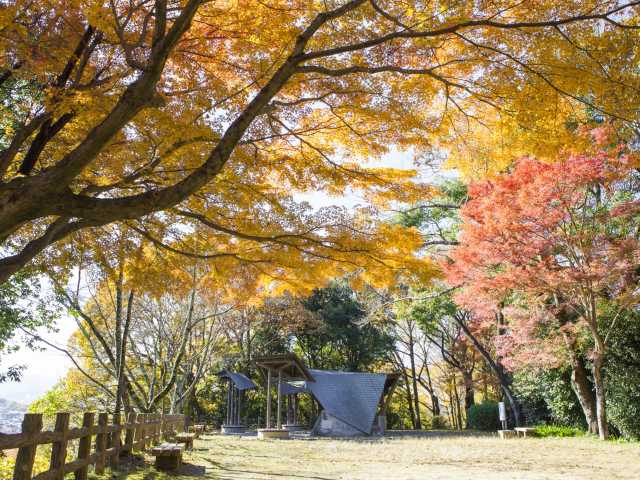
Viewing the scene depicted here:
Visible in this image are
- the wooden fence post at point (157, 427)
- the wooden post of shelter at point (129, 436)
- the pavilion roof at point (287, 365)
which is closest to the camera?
the wooden post of shelter at point (129, 436)

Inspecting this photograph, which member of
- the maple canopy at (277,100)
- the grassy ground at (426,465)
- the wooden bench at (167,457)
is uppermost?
the maple canopy at (277,100)

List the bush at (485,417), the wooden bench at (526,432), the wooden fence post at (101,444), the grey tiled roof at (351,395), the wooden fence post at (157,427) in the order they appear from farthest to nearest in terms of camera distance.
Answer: the bush at (485,417), the grey tiled roof at (351,395), the wooden bench at (526,432), the wooden fence post at (157,427), the wooden fence post at (101,444)

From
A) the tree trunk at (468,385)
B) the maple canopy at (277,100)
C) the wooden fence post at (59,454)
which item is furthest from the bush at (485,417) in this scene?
the wooden fence post at (59,454)

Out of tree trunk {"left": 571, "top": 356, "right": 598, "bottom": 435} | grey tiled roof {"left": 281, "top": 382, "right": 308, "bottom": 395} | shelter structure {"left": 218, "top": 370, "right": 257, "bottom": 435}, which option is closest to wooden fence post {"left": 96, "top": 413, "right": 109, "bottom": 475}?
tree trunk {"left": 571, "top": 356, "right": 598, "bottom": 435}

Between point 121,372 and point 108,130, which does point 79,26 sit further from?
point 121,372

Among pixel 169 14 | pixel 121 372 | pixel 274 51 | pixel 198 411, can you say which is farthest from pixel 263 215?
pixel 198 411

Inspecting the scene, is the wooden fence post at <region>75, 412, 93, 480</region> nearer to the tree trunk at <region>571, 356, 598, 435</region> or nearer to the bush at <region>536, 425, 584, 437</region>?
the tree trunk at <region>571, 356, 598, 435</region>

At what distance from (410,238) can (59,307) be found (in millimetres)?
6842

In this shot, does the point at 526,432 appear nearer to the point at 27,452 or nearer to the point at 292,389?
the point at 292,389

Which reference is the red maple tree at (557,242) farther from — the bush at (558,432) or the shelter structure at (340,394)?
the shelter structure at (340,394)

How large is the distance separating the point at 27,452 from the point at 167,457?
11.1 feet

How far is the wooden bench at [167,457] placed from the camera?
255 inches

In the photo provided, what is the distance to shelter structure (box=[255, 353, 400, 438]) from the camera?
18109 millimetres

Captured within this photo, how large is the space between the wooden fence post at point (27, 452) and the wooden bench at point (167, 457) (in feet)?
10.3
